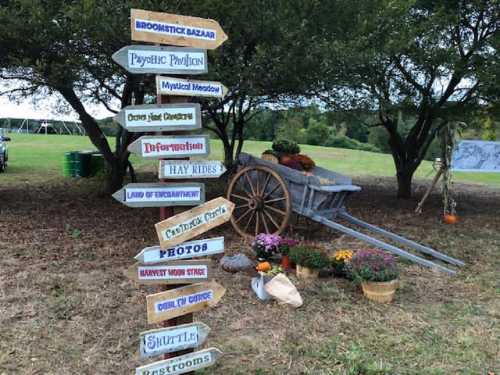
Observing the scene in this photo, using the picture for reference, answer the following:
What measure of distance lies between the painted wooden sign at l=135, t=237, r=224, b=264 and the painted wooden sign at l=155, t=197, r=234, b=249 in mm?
48

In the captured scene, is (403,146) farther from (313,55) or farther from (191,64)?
(191,64)

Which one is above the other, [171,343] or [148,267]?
[148,267]

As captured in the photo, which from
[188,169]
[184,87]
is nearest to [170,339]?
[188,169]

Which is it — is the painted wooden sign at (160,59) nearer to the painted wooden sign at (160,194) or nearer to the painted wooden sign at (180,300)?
the painted wooden sign at (160,194)

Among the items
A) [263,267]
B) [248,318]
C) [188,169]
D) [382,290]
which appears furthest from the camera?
[263,267]

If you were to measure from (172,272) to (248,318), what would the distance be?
1.44 m

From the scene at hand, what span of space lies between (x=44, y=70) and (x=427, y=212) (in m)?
7.63

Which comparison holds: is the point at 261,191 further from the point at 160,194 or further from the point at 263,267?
the point at 160,194

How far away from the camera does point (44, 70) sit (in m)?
6.42

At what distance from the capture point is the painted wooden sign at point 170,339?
2854 millimetres

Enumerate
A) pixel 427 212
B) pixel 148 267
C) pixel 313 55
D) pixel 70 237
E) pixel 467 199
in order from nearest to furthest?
pixel 148 267, pixel 313 55, pixel 70 237, pixel 427 212, pixel 467 199

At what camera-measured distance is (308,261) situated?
5152mm

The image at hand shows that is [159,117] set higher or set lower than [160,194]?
higher

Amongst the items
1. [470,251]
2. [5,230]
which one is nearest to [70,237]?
[5,230]
